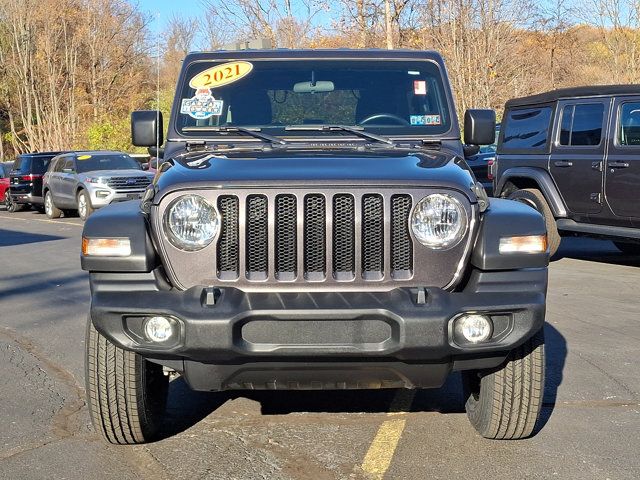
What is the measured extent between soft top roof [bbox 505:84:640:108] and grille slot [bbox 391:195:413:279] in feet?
Answer: 22.5

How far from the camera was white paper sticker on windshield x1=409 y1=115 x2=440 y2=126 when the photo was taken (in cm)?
531

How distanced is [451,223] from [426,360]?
62 centimetres

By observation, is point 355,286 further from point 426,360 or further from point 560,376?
point 560,376

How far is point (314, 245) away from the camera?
3973mm

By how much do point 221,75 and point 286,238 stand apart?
185 cm

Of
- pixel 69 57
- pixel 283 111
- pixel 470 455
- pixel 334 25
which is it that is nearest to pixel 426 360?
pixel 470 455

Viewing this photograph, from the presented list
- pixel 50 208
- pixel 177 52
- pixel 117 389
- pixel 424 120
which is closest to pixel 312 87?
pixel 424 120

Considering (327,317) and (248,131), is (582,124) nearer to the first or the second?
(248,131)

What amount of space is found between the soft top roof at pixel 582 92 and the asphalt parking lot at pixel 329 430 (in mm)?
3707

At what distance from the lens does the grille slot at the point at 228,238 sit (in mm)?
3973

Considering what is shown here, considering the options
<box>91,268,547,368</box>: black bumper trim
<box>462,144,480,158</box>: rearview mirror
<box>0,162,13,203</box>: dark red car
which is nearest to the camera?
<box>91,268,547,368</box>: black bumper trim

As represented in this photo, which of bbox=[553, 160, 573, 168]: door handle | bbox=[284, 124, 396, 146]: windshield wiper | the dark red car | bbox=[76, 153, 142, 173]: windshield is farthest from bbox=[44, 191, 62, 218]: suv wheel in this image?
bbox=[284, 124, 396, 146]: windshield wiper

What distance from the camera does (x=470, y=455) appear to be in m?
4.40

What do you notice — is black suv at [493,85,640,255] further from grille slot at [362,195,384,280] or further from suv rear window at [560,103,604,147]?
grille slot at [362,195,384,280]
